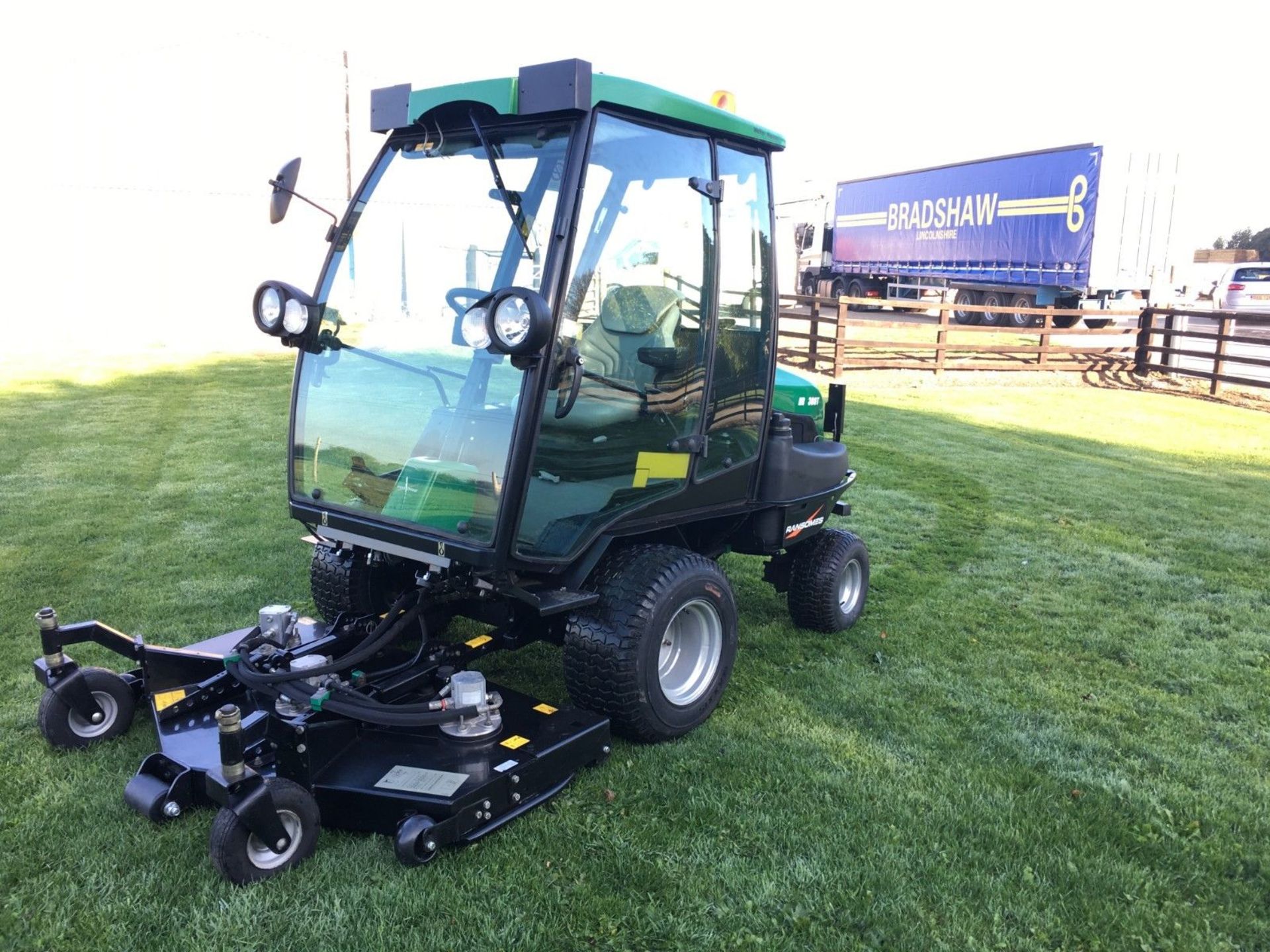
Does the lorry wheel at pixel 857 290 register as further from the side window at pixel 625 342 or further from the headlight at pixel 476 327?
the headlight at pixel 476 327

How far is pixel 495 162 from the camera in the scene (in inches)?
131

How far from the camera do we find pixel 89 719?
3.35 m

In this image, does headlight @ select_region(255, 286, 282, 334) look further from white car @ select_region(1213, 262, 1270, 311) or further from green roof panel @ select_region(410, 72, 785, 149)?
white car @ select_region(1213, 262, 1270, 311)

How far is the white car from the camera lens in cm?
2014

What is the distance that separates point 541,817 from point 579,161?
6.69 feet

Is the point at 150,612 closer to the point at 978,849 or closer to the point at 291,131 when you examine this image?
the point at 978,849

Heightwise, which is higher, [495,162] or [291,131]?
[291,131]

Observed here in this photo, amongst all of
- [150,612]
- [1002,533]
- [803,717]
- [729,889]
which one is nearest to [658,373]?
[803,717]

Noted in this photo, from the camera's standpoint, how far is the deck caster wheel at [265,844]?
2.58 meters

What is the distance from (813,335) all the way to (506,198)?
1107cm

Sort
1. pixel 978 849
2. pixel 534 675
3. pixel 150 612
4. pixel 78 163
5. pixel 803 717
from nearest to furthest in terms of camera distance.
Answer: pixel 978 849 → pixel 803 717 → pixel 534 675 → pixel 150 612 → pixel 78 163

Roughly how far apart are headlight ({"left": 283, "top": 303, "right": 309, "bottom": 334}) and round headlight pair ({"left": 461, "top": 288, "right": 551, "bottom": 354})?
0.82 m

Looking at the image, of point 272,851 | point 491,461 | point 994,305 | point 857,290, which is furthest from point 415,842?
point 857,290

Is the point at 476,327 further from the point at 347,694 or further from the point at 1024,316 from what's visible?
the point at 1024,316
